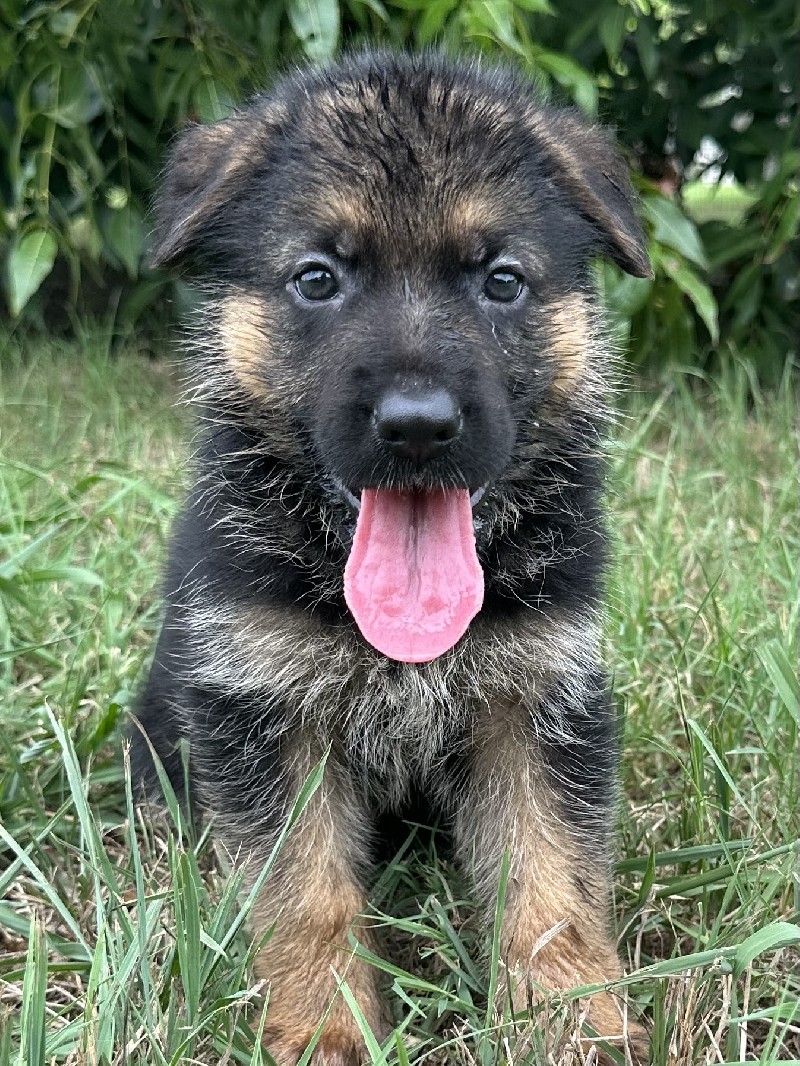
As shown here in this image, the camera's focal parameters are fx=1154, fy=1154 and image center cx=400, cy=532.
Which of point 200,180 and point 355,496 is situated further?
point 200,180

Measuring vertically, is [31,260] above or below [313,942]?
above

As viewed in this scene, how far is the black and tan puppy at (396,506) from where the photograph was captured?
197 centimetres

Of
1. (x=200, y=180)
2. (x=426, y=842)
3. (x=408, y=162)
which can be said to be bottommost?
(x=426, y=842)

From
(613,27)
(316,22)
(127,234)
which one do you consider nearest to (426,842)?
(316,22)

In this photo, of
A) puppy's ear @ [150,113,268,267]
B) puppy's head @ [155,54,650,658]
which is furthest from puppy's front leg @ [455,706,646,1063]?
puppy's ear @ [150,113,268,267]

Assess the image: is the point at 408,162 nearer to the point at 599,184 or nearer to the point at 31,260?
the point at 599,184

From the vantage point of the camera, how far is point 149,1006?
62.5 inches

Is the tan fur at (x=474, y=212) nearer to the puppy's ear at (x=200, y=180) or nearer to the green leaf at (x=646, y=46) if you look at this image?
the puppy's ear at (x=200, y=180)

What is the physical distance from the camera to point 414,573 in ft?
6.51

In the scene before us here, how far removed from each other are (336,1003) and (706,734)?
91 cm

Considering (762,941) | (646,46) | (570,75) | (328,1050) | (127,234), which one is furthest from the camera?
(127,234)

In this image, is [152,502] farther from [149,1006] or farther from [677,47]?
[677,47]

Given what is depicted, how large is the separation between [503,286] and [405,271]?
7.7 inches

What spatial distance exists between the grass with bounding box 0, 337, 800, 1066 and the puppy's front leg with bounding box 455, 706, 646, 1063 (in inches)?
3.2
